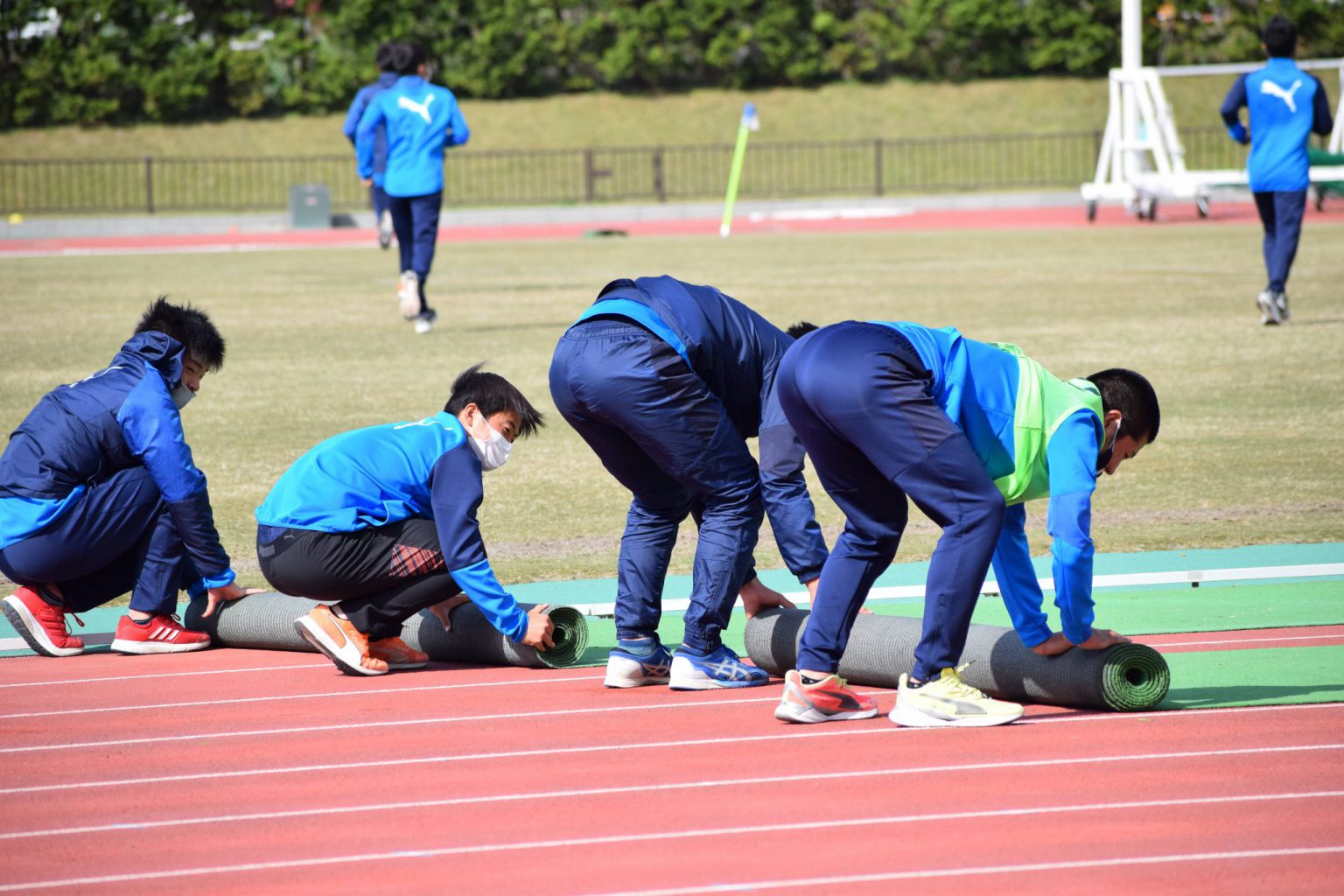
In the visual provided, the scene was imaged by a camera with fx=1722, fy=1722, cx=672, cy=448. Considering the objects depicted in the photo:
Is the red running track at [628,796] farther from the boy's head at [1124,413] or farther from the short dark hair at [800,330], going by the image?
the short dark hair at [800,330]

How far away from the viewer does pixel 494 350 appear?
13.7 metres

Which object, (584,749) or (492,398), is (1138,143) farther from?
(584,749)

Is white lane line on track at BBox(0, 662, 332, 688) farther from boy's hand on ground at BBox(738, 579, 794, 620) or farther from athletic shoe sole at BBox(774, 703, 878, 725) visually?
athletic shoe sole at BBox(774, 703, 878, 725)

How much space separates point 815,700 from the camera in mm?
4848

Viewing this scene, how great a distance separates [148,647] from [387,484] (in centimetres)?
123

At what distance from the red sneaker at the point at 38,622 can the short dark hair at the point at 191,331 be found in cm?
101

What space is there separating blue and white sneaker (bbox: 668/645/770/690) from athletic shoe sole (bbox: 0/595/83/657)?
2.28 m

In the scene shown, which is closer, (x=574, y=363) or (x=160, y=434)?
(x=574, y=363)

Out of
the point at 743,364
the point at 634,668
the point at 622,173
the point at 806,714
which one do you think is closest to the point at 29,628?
the point at 634,668

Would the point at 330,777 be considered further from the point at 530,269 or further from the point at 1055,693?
the point at 530,269

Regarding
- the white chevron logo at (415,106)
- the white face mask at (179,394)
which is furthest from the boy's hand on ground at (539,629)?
the white chevron logo at (415,106)

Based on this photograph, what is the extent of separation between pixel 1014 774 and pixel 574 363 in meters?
1.74

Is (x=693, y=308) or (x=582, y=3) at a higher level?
(x=582, y=3)

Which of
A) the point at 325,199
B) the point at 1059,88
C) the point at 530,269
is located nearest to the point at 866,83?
the point at 1059,88
